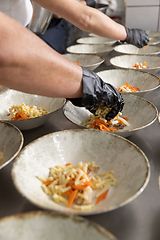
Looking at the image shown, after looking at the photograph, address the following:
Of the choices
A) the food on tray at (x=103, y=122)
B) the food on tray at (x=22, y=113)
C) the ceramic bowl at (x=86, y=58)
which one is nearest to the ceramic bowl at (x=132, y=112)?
the food on tray at (x=103, y=122)

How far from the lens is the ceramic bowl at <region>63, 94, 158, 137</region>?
1.11m

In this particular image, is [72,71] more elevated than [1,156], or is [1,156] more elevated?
[72,71]

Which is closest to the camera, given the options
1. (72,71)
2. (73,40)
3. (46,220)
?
(46,220)

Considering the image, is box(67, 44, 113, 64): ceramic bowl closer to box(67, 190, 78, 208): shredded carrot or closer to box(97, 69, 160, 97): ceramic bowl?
box(97, 69, 160, 97): ceramic bowl

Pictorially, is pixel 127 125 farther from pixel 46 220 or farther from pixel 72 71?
pixel 46 220

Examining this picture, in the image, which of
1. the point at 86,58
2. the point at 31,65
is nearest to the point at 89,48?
the point at 86,58

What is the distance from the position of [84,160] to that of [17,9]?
3.80 ft

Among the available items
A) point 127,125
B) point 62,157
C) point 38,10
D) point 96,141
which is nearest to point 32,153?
point 62,157

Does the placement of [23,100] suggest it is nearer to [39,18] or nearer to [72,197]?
[72,197]

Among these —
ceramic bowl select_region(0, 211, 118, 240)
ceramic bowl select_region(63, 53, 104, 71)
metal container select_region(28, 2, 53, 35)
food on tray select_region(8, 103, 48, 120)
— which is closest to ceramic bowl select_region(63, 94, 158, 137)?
food on tray select_region(8, 103, 48, 120)

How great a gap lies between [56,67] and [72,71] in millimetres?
81

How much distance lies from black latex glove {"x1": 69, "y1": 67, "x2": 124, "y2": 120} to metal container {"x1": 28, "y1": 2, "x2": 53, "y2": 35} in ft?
4.97

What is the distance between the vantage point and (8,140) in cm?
97

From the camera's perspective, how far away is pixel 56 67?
711 mm
